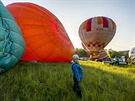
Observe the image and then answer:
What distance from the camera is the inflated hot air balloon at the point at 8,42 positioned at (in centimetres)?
467

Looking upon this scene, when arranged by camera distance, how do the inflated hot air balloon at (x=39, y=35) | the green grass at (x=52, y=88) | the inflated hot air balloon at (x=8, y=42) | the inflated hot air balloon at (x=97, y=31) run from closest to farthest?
the green grass at (x=52, y=88) → the inflated hot air balloon at (x=8, y=42) → the inflated hot air balloon at (x=39, y=35) → the inflated hot air balloon at (x=97, y=31)

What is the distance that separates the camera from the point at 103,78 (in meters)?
5.66

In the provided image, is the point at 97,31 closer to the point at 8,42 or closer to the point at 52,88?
the point at 8,42

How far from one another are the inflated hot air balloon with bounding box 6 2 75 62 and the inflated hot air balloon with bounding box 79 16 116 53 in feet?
39.5

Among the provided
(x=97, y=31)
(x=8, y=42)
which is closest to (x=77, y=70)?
(x=8, y=42)

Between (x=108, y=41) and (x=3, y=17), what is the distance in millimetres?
16734

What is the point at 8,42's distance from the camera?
483 cm

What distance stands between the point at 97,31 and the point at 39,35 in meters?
13.1

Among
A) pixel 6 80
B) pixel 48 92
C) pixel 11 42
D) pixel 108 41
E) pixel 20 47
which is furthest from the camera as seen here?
pixel 108 41

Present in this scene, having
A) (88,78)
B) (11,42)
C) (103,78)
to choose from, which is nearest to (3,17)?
(11,42)

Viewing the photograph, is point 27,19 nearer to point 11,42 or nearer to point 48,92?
point 11,42

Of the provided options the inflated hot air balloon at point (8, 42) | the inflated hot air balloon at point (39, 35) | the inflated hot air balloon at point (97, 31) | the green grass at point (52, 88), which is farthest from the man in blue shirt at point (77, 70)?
the inflated hot air balloon at point (97, 31)

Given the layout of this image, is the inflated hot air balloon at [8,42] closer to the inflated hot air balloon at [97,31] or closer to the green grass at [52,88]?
the green grass at [52,88]

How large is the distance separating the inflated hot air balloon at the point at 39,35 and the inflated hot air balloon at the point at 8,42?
137cm
